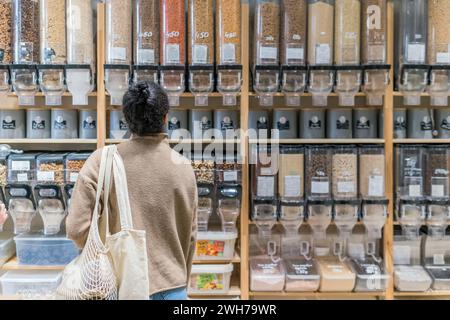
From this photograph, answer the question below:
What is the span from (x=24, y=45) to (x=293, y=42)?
1.27 m

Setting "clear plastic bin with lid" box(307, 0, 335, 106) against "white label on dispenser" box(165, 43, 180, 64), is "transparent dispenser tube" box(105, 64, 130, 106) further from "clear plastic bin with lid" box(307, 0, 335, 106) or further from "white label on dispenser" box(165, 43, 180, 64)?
"clear plastic bin with lid" box(307, 0, 335, 106)

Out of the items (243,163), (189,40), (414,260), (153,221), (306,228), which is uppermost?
(189,40)

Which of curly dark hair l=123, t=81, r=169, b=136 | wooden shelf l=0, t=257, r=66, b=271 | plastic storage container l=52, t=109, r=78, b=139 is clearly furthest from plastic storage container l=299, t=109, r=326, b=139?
wooden shelf l=0, t=257, r=66, b=271

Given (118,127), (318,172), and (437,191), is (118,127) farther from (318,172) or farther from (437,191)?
(437,191)

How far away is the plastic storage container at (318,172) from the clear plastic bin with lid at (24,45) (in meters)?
1.37

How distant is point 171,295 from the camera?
1.61 meters

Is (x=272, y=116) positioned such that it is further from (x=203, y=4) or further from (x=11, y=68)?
(x=11, y=68)

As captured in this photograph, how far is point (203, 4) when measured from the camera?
2.21m

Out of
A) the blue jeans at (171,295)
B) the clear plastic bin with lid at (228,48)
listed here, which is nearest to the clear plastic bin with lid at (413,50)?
the clear plastic bin with lid at (228,48)

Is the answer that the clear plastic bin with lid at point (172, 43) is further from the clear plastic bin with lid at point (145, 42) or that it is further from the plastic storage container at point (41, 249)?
the plastic storage container at point (41, 249)

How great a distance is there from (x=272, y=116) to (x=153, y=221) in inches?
41.1

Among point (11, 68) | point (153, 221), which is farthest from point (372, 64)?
point (11, 68)

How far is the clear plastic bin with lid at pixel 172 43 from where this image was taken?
2.19m

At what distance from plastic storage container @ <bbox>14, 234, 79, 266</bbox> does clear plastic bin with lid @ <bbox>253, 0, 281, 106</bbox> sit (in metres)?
1.24
